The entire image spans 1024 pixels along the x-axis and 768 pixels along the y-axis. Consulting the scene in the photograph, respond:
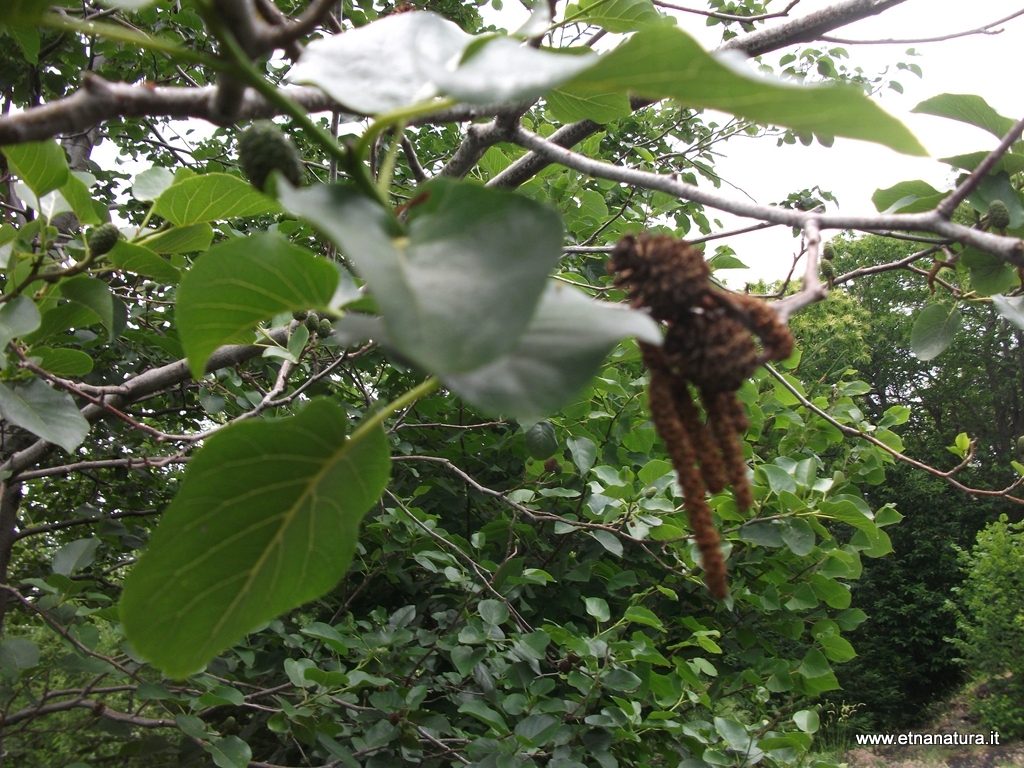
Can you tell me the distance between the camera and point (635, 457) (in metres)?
3.02

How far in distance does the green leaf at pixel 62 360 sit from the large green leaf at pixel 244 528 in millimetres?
1159

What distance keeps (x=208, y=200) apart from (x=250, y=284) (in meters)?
0.68

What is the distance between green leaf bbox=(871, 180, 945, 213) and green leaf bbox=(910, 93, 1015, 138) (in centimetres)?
13

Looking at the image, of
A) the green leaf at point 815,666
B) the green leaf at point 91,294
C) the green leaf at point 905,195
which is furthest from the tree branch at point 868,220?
the green leaf at point 815,666

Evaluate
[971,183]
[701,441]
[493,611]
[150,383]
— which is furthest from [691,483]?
[150,383]

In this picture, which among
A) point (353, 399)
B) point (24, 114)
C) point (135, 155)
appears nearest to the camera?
point (24, 114)

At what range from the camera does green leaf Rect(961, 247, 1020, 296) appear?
1.28 metres

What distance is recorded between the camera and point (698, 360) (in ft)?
1.71

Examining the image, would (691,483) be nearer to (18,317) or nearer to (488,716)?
(18,317)

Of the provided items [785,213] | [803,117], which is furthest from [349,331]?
[785,213]

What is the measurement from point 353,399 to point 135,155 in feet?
7.32

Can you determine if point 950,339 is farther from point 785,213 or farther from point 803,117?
point 803,117

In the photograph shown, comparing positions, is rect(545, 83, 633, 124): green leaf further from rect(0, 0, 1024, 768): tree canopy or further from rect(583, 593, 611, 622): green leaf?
rect(583, 593, 611, 622): green leaf

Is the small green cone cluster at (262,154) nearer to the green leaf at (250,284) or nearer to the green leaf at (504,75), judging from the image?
the green leaf at (250,284)
